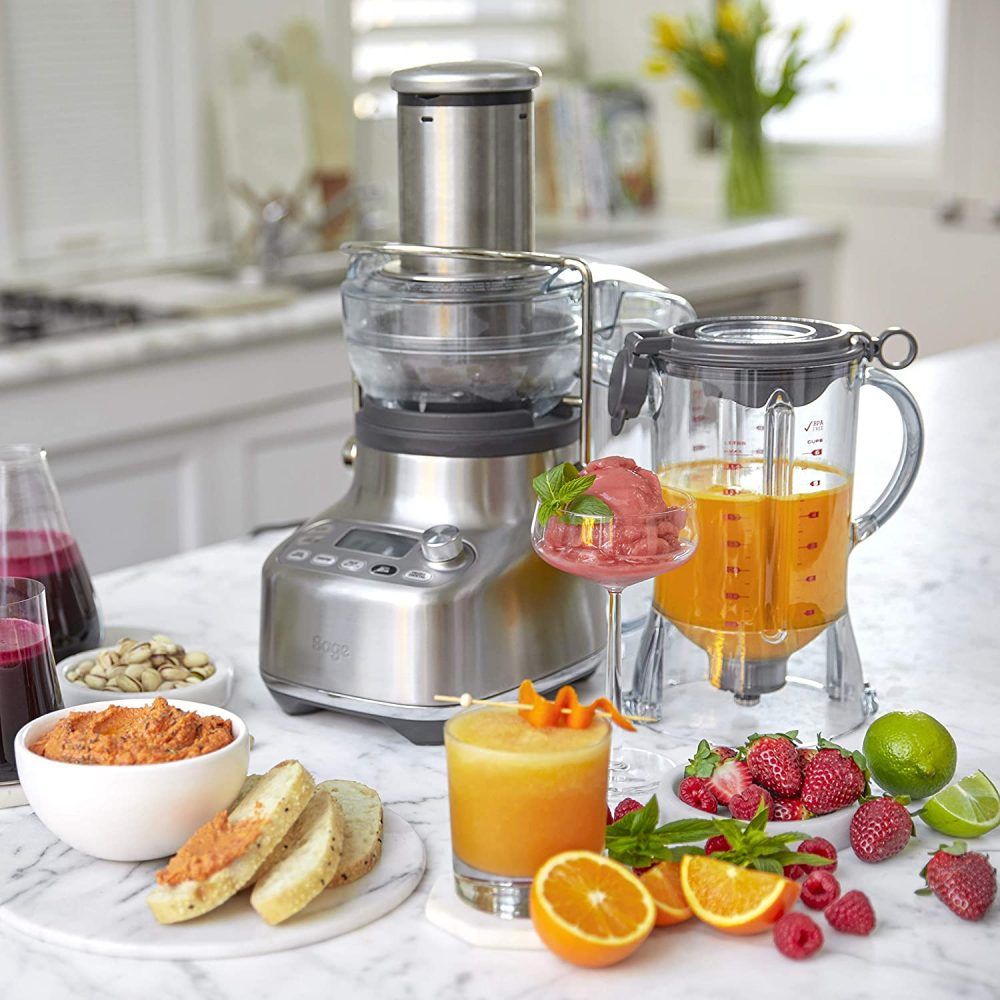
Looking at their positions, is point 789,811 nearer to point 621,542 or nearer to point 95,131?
point 621,542

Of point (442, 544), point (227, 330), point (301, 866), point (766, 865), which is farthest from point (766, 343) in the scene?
point (227, 330)

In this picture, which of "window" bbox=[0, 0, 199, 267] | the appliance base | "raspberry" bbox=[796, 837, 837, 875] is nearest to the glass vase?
"window" bbox=[0, 0, 199, 267]

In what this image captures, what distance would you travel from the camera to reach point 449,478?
3.75 ft

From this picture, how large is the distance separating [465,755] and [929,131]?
3.54 metres

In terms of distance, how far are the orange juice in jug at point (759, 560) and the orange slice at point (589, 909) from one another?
0.31 metres

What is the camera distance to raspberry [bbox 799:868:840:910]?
860mm

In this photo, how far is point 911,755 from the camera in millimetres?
983

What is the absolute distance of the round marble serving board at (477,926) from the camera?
0.84m

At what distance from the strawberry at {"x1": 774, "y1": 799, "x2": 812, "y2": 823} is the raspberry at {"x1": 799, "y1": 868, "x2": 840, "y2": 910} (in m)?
0.06

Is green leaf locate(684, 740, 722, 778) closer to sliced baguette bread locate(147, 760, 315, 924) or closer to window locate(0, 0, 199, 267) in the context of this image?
sliced baguette bread locate(147, 760, 315, 924)

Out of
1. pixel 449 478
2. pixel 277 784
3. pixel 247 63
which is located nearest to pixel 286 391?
pixel 247 63

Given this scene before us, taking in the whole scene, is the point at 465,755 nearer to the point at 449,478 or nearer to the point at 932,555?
the point at 449,478

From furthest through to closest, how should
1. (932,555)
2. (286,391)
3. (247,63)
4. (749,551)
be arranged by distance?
(247,63), (286,391), (932,555), (749,551)

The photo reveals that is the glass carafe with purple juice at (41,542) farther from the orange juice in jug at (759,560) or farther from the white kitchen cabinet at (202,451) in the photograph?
the white kitchen cabinet at (202,451)
